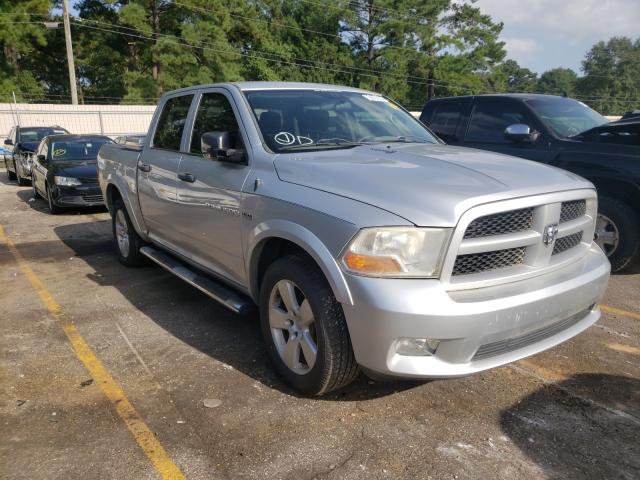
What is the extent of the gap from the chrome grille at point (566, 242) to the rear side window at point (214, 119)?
7.20ft

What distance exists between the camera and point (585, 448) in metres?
2.79

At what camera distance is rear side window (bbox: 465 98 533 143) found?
6.48m

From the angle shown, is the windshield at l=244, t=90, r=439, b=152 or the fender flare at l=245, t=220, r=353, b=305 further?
the windshield at l=244, t=90, r=439, b=152

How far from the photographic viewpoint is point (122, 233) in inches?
250

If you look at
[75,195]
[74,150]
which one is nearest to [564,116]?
[75,195]

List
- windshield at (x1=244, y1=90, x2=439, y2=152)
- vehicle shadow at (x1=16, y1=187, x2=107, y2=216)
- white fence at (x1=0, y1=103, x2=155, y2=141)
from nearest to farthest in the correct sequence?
windshield at (x1=244, y1=90, x2=439, y2=152)
vehicle shadow at (x1=16, y1=187, x2=107, y2=216)
white fence at (x1=0, y1=103, x2=155, y2=141)

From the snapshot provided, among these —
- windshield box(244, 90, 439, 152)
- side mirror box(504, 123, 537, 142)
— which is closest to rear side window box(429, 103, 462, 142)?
side mirror box(504, 123, 537, 142)

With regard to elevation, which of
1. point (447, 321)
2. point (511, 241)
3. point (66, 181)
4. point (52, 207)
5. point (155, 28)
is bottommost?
point (52, 207)

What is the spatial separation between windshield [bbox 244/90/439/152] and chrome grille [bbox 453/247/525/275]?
141cm

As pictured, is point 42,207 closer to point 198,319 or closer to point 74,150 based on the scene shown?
point 74,150

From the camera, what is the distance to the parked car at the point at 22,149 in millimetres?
14742

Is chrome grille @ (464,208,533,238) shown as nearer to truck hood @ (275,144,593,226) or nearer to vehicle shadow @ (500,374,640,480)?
truck hood @ (275,144,593,226)

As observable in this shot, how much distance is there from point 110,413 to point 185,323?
1422mm

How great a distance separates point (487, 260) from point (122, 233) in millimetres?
4768
